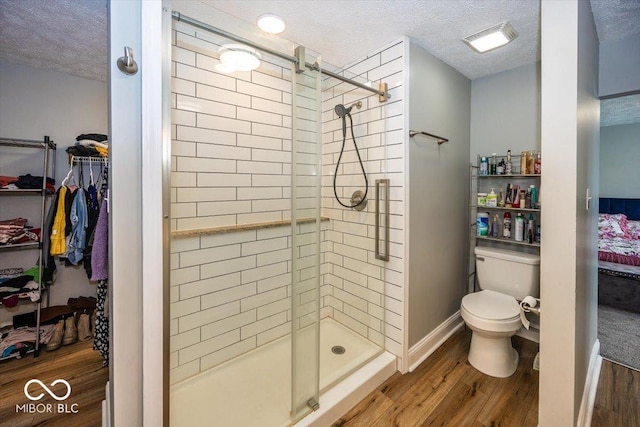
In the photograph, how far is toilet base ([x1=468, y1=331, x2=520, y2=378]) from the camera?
1.78m

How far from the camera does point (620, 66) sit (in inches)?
71.0

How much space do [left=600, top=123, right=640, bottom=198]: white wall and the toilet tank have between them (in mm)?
3850

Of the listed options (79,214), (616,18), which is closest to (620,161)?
(616,18)

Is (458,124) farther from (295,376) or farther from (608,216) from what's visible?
(608,216)

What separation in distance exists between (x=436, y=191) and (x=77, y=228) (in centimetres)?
301

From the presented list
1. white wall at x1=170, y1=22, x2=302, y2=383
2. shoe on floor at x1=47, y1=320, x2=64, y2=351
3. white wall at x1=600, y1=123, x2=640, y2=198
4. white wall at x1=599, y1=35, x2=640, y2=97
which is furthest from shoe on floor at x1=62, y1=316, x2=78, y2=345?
white wall at x1=600, y1=123, x2=640, y2=198

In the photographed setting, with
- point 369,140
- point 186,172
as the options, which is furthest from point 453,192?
point 186,172

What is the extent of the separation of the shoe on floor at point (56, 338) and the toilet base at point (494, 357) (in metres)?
3.18

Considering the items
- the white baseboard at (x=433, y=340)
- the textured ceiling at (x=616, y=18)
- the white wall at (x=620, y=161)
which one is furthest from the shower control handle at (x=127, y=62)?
the white wall at (x=620, y=161)

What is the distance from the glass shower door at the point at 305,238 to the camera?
1.39 metres

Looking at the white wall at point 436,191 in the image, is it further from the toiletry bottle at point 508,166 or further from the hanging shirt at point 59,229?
the hanging shirt at point 59,229

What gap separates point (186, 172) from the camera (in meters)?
1.60

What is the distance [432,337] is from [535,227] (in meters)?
1.22

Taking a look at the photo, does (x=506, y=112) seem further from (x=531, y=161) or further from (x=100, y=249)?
(x=100, y=249)
